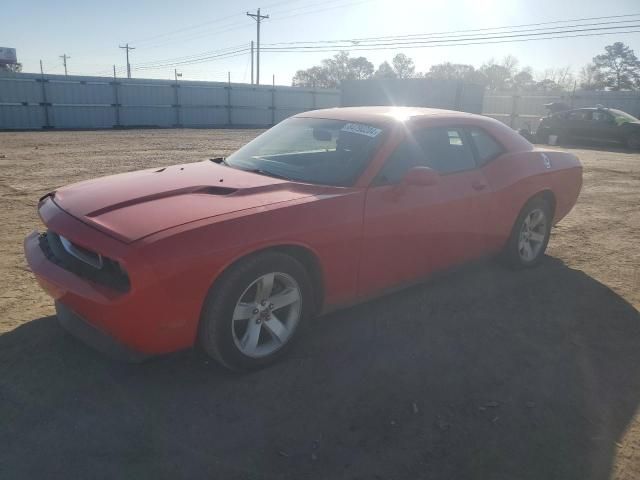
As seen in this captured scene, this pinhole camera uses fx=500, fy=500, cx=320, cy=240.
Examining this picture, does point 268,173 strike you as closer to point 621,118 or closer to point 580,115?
point 621,118

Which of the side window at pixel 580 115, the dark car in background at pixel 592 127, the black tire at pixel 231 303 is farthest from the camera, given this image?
the side window at pixel 580 115

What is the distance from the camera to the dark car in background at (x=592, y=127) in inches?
724

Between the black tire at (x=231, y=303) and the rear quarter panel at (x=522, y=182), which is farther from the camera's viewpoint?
the rear quarter panel at (x=522, y=182)

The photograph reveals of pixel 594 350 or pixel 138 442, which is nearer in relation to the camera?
pixel 138 442

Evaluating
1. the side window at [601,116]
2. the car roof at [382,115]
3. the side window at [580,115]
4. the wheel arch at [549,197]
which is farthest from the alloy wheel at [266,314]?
the side window at [580,115]

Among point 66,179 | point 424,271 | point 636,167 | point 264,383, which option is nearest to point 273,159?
point 424,271

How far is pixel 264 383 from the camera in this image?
112 inches

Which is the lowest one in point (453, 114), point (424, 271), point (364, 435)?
point (364, 435)

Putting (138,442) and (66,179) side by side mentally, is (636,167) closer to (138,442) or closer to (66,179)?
(66,179)

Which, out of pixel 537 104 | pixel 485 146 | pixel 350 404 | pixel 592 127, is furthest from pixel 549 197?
pixel 537 104

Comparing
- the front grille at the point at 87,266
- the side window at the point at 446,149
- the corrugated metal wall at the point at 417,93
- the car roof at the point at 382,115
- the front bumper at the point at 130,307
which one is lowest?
the front bumper at the point at 130,307

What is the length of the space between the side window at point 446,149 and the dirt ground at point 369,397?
3.43 feet

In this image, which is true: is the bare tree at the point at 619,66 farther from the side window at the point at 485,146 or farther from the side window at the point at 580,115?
the side window at the point at 485,146

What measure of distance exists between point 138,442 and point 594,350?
9.37 feet
